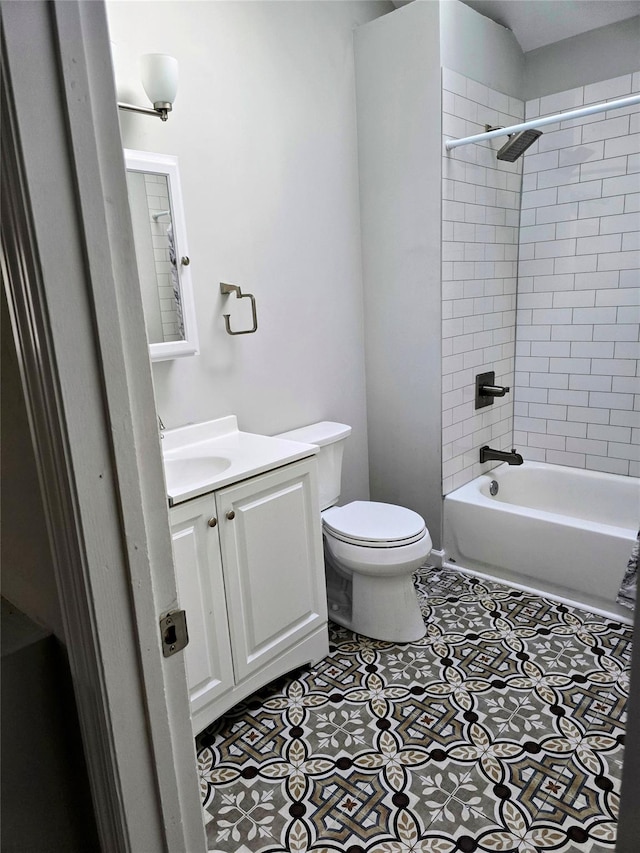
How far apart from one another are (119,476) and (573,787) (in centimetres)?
166

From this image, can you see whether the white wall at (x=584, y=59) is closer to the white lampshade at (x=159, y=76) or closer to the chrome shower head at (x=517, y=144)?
the chrome shower head at (x=517, y=144)

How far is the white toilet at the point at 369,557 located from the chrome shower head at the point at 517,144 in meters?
1.49

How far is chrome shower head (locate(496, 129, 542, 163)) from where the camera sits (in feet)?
8.40

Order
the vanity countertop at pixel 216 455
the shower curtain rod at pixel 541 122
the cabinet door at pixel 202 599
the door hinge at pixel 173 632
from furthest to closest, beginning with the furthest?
1. the shower curtain rod at pixel 541 122
2. the vanity countertop at pixel 216 455
3. the cabinet door at pixel 202 599
4. the door hinge at pixel 173 632

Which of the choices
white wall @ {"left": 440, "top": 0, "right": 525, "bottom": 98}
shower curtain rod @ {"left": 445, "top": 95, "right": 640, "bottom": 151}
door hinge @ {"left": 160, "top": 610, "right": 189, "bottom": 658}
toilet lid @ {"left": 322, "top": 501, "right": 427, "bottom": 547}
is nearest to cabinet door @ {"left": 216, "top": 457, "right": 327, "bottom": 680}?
toilet lid @ {"left": 322, "top": 501, "right": 427, "bottom": 547}

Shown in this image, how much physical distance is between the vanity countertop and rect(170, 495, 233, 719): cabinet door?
78 millimetres

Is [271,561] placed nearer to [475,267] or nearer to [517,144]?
[475,267]

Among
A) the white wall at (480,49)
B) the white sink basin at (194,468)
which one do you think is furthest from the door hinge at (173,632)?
the white wall at (480,49)

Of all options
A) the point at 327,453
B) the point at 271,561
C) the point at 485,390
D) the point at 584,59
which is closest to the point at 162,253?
the point at 327,453

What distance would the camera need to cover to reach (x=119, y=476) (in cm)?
73

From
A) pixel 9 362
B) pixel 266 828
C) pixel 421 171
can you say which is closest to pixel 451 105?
pixel 421 171

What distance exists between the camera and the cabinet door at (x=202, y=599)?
5.69ft

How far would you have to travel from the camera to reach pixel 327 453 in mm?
2539

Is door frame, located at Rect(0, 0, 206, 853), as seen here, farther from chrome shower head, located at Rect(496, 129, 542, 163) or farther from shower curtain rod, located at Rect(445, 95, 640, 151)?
chrome shower head, located at Rect(496, 129, 542, 163)
